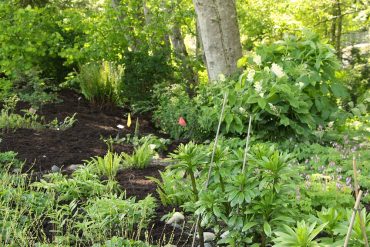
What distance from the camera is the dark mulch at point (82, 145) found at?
4.23 m

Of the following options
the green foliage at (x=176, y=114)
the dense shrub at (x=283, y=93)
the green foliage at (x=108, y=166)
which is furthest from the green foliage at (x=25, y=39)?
the green foliage at (x=108, y=166)

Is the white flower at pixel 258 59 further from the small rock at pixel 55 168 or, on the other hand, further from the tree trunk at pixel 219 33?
the small rock at pixel 55 168

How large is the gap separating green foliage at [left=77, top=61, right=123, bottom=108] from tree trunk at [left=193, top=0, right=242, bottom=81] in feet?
7.61

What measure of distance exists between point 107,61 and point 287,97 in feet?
15.7

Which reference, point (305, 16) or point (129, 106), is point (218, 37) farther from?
point (305, 16)

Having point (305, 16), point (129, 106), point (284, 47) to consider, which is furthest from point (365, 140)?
point (305, 16)

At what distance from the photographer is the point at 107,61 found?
9125mm

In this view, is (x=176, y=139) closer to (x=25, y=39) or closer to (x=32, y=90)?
(x=32, y=90)

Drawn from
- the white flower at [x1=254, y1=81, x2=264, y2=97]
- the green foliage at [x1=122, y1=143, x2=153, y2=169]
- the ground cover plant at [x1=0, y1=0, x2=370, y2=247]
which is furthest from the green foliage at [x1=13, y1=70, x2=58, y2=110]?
the white flower at [x1=254, y1=81, x2=264, y2=97]

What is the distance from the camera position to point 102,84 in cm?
862

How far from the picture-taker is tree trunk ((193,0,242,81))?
6875mm

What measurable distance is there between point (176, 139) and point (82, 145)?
4.50 feet

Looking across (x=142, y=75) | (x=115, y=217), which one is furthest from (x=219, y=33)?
(x=115, y=217)

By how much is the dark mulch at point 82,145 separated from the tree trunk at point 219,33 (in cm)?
147
